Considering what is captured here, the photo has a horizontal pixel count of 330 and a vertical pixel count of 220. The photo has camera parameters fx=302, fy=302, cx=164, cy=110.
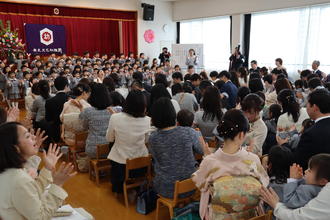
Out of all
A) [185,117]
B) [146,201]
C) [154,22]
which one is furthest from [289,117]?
[154,22]

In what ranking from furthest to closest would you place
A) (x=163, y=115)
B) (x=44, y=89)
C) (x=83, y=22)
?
1. (x=83, y=22)
2. (x=44, y=89)
3. (x=163, y=115)

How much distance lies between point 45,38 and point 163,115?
34.4ft

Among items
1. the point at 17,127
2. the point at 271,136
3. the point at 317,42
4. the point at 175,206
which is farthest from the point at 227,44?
the point at 17,127

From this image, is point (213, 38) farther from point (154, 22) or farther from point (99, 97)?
point (99, 97)

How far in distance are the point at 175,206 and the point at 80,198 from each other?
1.38 m

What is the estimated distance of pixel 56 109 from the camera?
4.49 m

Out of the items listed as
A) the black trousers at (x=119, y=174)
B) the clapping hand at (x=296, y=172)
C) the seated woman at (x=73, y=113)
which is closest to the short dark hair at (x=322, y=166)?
the clapping hand at (x=296, y=172)

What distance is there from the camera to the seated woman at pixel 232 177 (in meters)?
1.76

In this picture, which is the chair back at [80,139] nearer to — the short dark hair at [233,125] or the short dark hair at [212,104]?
the short dark hair at [212,104]

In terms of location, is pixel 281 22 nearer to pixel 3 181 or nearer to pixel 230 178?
pixel 230 178

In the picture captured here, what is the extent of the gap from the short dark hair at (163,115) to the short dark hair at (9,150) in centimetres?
124

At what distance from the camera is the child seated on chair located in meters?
1.57

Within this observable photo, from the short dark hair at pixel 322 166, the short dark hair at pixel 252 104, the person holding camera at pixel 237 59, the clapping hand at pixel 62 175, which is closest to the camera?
the short dark hair at pixel 322 166

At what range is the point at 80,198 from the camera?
11.3ft
